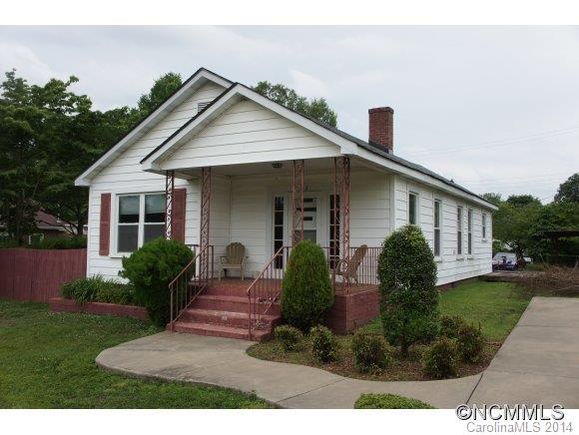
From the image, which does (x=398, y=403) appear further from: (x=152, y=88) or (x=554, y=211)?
(x=554, y=211)

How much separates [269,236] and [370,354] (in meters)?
7.08

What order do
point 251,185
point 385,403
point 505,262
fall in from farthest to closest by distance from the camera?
point 505,262
point 251,185
point 385,403

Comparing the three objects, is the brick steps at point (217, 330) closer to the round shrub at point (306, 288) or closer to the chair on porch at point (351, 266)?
the round shrub at point (306, 288)

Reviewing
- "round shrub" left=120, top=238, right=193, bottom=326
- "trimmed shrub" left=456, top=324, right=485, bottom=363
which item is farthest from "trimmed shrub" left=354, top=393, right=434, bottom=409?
"round shrub" left=120, top=238, right=193, bottom=326

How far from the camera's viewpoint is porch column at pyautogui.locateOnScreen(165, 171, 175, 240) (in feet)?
40.1

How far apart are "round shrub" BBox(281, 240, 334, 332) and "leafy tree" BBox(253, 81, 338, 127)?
30.5 m

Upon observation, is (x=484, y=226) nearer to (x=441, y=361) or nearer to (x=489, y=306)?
(x=489, y=306)

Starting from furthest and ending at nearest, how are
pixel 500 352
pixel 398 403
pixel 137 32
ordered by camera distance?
pixel 137 32
pixel 500 352
pixel 398 403

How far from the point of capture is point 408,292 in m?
6.99

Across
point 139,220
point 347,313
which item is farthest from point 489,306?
point 139,220

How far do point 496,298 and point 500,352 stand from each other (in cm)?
662

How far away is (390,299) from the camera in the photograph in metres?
7.08

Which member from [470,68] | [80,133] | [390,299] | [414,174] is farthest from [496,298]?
[80,133]

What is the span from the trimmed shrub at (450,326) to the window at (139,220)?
8.32 m
